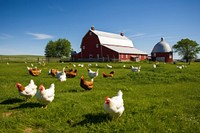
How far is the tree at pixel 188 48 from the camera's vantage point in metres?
106

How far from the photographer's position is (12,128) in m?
5.95

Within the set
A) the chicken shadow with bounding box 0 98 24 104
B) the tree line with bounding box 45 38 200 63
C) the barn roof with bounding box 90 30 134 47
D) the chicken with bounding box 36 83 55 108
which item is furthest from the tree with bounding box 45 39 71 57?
the chicken with bounding box 36 83 55 108

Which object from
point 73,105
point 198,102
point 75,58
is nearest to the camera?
point 73,105

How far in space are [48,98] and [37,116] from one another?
2.49 feet

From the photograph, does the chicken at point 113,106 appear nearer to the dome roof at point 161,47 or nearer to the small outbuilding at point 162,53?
the small outbuilding at point 162,53

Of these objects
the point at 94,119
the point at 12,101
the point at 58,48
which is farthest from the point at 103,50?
the point at 58,48

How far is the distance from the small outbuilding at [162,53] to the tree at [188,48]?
110ft

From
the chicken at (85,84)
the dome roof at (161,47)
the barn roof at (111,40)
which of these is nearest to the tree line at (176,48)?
the dome roof at (161,47)

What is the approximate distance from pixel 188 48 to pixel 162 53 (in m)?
39.2

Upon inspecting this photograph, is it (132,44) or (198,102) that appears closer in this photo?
(198,102)

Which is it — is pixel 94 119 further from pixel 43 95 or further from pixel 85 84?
pixel 85 84

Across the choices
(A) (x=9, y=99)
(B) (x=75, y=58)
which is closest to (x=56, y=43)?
(B) (x=75, y=58)

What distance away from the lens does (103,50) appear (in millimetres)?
64062

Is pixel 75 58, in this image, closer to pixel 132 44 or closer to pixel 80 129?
pixel 132 44
